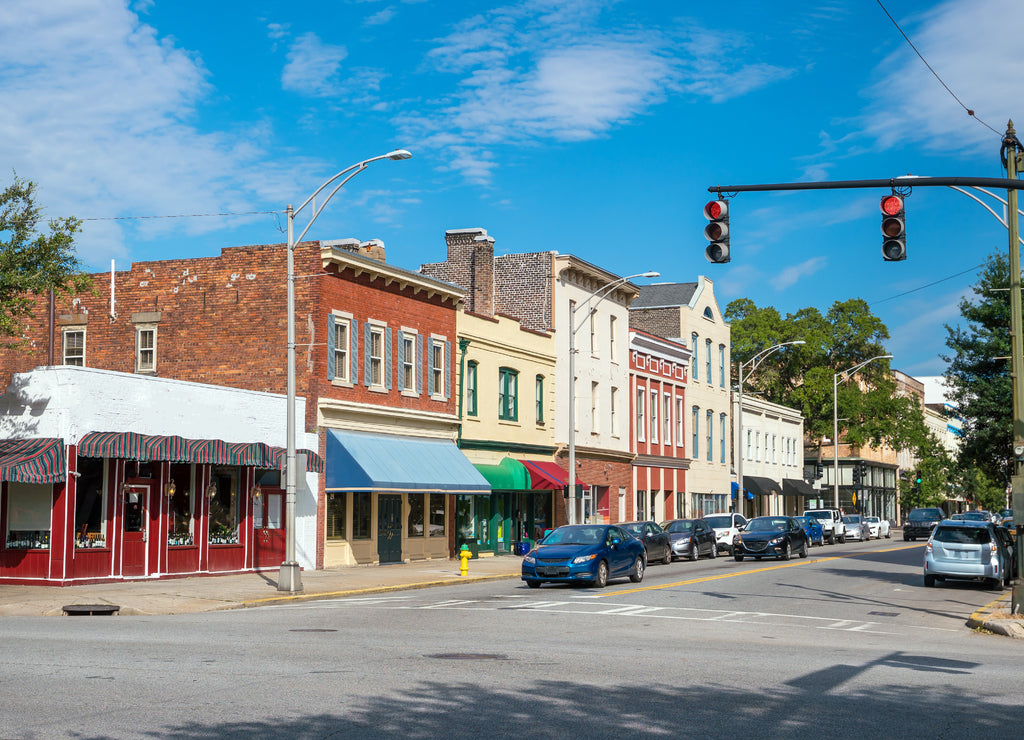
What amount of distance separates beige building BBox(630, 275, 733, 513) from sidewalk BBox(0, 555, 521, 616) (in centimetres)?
3089

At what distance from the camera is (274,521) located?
103 feet

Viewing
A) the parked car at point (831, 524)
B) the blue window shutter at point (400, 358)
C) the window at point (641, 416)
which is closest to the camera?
the blue window shutter at point (400, 358)

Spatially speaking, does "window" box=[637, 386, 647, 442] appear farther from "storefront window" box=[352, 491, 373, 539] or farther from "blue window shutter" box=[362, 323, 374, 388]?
"storefront window" box=[352, 491, 373, 539]

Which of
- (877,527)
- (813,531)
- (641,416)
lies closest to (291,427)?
(641,416)

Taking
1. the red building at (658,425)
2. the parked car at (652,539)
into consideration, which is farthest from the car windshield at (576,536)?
the red building at (658,425)

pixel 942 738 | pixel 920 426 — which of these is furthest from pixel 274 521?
pixel 920 426

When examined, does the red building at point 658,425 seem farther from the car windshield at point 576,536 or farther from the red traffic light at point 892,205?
the red traffic light at point 892,205

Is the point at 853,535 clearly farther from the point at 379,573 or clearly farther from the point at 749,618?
the point at 749,618

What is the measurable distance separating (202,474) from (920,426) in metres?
69.0

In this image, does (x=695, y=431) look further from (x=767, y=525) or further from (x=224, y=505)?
(x=224, y=505)

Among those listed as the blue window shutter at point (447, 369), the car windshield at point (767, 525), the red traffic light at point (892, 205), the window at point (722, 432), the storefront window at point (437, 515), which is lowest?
the car windshield at point (767, 525)

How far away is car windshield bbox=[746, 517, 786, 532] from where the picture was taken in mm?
40969

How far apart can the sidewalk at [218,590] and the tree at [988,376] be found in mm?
14946

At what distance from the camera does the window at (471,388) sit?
40094 mm
